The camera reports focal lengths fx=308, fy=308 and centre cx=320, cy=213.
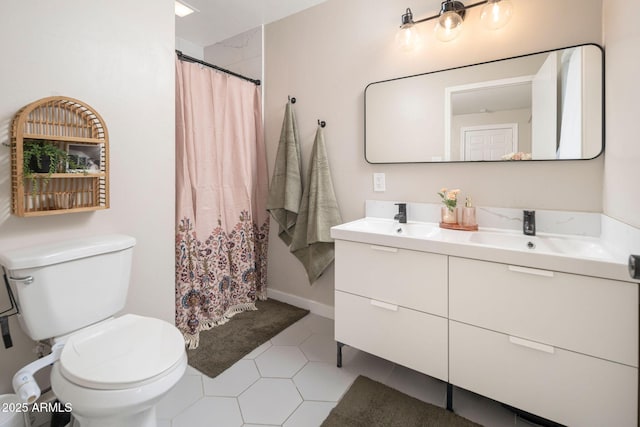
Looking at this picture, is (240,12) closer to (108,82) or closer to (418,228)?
(108,82)

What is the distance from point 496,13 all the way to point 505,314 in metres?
1.51

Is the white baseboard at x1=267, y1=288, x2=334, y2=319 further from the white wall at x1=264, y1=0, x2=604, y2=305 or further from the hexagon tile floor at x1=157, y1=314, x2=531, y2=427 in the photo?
the hexagon tile floor at x1=157, y1=314, x2=531, y2=427

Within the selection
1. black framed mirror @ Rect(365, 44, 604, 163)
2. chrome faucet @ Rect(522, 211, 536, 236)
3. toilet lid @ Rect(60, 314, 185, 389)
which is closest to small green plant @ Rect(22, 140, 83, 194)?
toilet lid @ Rect(60, 314, 185, 389)

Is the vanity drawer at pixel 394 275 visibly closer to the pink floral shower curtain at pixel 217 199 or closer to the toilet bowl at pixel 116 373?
the toilet bowl at pixel 116 373

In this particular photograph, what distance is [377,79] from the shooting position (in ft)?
6.79

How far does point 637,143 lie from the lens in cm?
109

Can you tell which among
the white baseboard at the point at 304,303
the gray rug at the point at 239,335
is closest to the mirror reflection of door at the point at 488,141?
the white baseboard at the point at 304,303

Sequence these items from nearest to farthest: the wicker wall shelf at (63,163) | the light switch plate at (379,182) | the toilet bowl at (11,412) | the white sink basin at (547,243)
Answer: the toilet bowl at (11,412) < the wicker wall shelf at (63,163) < the white sink basin at (547,243) < the light switch plate at (379,182)

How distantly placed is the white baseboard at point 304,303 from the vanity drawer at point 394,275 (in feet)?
2.44

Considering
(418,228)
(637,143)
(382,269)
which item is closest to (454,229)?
(418,228)

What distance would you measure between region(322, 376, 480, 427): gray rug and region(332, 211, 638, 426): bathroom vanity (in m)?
0.10

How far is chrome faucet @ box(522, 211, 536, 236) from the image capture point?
5.21ft

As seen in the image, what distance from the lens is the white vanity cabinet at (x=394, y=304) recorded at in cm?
146

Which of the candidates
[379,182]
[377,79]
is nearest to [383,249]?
[379,182]
